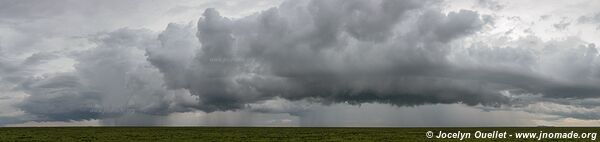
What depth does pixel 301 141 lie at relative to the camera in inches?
2625

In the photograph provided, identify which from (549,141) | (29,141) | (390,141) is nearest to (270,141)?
(390,141)

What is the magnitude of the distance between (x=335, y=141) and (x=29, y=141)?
39518 millimetres

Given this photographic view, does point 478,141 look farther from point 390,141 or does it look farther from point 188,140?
point 188,140

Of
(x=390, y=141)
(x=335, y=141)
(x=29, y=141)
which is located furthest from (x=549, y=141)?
(x=29, y=141)

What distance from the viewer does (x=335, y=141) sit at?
221ft

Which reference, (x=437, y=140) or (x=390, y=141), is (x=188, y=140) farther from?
(x=437, y=140)

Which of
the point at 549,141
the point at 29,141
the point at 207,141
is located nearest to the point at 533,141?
the point at 549,141

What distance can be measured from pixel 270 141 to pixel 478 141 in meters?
27.0

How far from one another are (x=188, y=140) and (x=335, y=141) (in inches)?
769

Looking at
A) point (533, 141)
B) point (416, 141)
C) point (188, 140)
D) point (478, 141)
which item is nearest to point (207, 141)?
point (188, 140)

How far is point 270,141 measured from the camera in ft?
220

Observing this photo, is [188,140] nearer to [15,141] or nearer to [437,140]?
[15,141]

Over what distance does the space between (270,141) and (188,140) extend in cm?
1114

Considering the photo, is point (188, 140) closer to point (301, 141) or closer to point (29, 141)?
point (301, 141)
